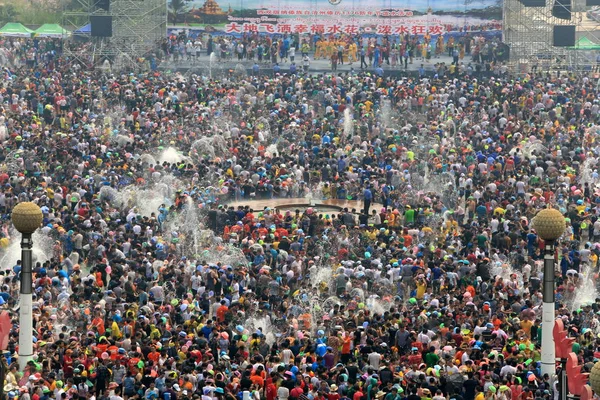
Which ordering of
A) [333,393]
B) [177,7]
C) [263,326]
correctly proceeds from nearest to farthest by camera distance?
[333,393]
[263,326]
[177,7]

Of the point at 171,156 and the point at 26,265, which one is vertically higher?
the point at 26,265

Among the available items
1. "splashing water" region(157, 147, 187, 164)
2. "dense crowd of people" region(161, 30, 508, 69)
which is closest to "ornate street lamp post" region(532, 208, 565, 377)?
"splashing water" region(157, 147, 187, 164)

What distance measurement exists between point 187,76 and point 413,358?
3078 centimetres

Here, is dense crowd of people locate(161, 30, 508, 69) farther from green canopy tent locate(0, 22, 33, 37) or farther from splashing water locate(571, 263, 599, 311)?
splashing water locate(571, 263, 599, 311)

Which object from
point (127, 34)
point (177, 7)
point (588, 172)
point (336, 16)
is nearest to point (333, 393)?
point (588, 172)

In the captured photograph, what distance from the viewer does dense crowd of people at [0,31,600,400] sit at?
28.0m

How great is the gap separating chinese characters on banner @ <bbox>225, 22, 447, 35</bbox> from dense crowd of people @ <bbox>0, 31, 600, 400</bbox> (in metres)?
4.39

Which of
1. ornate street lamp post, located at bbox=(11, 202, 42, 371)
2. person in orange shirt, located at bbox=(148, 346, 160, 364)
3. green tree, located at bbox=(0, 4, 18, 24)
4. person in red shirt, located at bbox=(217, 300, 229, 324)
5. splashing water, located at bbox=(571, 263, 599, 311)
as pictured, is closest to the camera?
ornate street lamp post, located at bbox=(11, 202, 42, 371)

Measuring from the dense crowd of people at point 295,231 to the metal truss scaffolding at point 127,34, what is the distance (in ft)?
4.65

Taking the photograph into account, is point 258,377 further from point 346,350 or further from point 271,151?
point 271,151

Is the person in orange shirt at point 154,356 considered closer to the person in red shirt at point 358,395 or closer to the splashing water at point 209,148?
the person in red shirt at point 358,395

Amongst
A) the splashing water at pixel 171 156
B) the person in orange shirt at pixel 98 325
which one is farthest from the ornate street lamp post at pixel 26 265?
the splashing water at pixel 171 156

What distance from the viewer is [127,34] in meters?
60.8

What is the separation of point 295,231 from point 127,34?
956 inches
